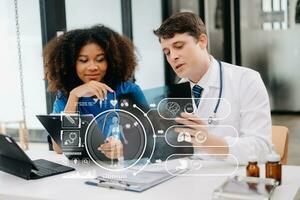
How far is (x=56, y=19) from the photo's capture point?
1.80 metres

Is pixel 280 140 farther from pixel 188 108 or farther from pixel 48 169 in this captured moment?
pixel 48 169

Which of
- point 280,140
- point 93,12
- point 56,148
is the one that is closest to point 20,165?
point 56,148

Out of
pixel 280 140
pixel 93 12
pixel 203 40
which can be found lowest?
pixel 280 140

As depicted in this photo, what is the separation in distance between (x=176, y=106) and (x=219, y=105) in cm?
17

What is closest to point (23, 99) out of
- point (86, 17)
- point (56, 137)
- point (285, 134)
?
point (86, 17)

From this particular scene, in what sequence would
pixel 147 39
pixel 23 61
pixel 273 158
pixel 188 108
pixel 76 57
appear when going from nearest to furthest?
pixel 273 158
pixel 188 108
pixel 76 57
pixel 23 61
pixel 147 39

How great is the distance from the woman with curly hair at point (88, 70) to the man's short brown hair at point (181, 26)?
0.17m

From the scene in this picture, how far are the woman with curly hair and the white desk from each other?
0.20 meters

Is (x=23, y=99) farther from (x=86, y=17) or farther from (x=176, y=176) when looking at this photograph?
(x=176, y=176)

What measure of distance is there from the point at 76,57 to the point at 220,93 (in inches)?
16.9

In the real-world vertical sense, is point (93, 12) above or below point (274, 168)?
above

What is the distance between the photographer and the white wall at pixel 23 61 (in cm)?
178

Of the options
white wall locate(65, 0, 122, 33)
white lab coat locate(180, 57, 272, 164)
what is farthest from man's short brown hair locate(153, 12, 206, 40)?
white wall locate(65, 0, 122, 33)

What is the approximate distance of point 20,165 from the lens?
1073 mm
